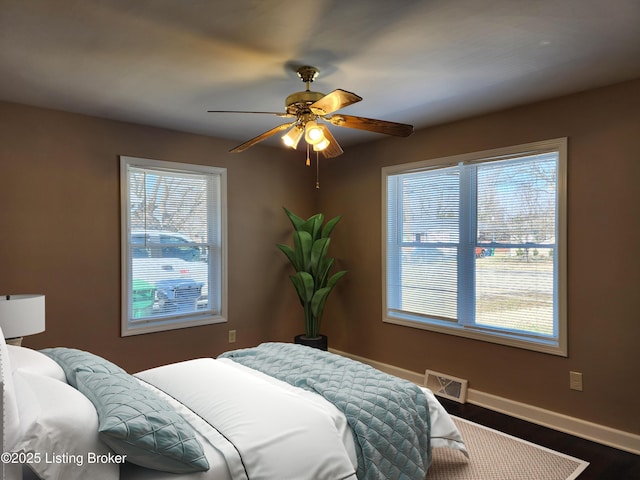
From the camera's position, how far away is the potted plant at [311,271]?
4.48 metres

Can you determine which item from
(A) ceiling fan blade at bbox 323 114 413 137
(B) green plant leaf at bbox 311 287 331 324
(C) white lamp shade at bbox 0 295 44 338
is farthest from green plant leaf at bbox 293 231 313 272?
(C) white lamp shade at bbox 0 295 44 338

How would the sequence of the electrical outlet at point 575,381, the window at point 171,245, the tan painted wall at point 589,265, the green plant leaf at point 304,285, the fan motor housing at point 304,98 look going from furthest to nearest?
the green plant leaf at point 304,285 → the window at point 171,245 → the electrical outlet at point 575,381 → the tan painted wall at point 589,265 → the fan motor housing at point 304,98

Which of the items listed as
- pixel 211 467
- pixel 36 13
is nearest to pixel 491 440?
pixel 211 467

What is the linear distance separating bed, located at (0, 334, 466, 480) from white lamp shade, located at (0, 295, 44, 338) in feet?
1.26

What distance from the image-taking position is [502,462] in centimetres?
277

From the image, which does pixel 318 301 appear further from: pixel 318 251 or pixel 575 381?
pixel 575 381

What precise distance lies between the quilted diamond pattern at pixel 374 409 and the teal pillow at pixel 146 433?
2.59ft

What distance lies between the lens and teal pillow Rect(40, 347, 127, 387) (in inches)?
82.8

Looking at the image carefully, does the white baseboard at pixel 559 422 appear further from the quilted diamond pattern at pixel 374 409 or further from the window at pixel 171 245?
the window at pixel 171 245

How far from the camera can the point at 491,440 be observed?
10.0 feet

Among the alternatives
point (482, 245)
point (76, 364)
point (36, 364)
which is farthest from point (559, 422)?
point (36, 364)

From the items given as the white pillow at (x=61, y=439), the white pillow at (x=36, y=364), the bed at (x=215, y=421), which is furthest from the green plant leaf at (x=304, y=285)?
the white pillow at (x=61, y=439)

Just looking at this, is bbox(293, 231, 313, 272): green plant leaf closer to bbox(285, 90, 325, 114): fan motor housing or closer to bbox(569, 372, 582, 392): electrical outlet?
bbox(285, 90, 325, 114): fan motor housing

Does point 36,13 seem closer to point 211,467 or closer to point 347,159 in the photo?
point 211,467
